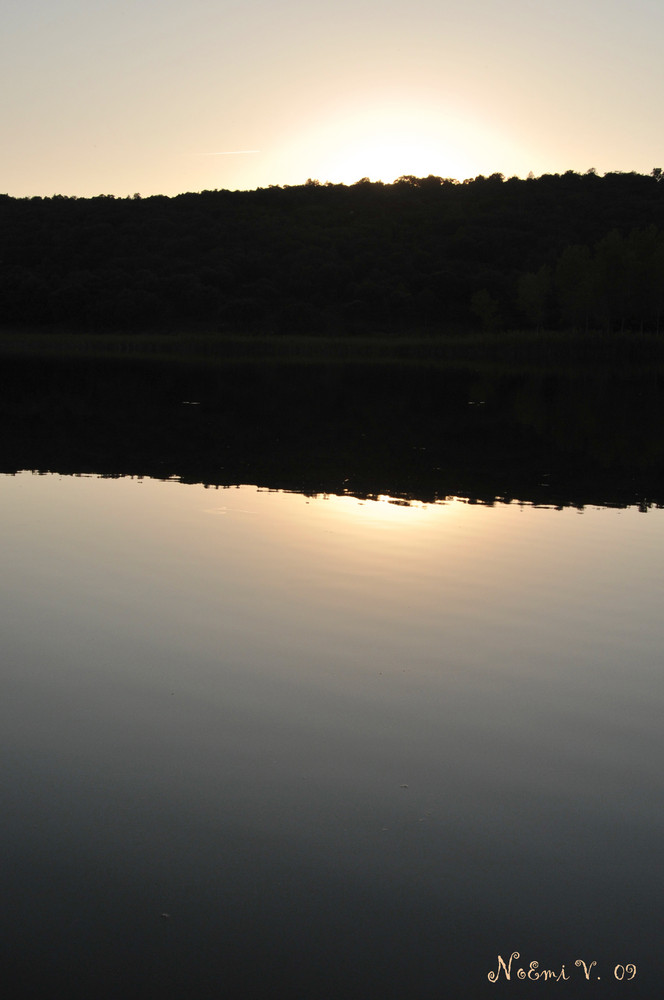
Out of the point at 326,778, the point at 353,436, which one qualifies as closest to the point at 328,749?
the point at 326,778

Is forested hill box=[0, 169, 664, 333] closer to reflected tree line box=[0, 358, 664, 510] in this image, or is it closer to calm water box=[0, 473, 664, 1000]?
reflected tree line box=[0, 358, 664, 510]

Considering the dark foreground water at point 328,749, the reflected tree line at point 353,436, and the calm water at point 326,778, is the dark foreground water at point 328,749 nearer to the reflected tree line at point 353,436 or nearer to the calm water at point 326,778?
the calm water at point 326,778

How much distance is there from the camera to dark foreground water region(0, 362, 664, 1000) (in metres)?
4.23

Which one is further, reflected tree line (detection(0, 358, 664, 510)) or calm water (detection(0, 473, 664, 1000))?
reflected tree line (detection(0, 358, 664, 510))

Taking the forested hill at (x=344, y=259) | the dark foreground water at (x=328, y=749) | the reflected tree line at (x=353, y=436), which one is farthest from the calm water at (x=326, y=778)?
the forested hill at (x=344, y=259)

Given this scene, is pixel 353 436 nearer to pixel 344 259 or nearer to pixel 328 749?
pixel 328 749

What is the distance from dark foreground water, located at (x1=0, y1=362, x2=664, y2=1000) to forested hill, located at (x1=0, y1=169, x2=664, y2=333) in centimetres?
7012

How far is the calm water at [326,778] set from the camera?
4.22 m

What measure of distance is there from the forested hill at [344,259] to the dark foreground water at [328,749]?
230 feet

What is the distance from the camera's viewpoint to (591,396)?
3941 cm

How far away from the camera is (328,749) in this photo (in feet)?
19.7

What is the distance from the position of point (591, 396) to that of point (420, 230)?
276 feet

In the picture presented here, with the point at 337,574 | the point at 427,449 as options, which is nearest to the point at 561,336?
the point at 427,449

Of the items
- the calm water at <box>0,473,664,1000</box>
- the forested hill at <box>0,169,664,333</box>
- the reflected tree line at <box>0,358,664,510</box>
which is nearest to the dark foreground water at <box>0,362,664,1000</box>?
the calm water at <box>0,473,664,1000</box>
